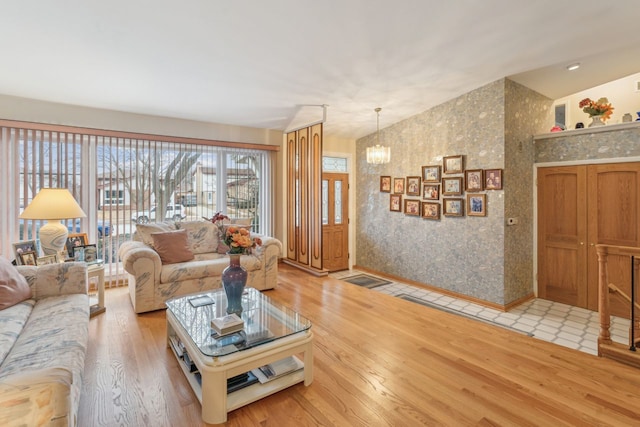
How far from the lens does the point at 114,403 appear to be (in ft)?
6.18

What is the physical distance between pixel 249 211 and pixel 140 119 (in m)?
2.15

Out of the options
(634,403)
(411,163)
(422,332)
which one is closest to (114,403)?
(422,332)

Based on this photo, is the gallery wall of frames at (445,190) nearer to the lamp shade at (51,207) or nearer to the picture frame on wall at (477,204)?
the picture frame on wall at (477,204)

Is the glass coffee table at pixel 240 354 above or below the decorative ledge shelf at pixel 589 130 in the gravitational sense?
below

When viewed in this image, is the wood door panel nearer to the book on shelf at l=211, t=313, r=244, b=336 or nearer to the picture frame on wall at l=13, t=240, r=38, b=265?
the book on shelf at l=211, t=313, r=244, b=336

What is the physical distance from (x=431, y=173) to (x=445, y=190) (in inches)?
14.5

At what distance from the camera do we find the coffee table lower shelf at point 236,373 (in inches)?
68.1

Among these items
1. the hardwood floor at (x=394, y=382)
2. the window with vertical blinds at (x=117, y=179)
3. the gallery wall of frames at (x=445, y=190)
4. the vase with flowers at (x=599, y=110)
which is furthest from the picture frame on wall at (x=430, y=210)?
the window with vertical blinds at (x=117, y=179)

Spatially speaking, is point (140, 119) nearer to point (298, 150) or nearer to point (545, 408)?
point (298, 150)

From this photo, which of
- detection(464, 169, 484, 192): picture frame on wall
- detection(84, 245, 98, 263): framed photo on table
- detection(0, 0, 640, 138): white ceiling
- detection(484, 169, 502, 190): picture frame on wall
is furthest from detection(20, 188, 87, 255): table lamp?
detection(484, 169, 502, 190): picture frame on wall

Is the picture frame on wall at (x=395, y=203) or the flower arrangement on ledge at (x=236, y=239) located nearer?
the flower arrangement on ledge at (x=236, y=239)

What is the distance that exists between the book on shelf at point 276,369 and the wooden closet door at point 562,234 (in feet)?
14.1

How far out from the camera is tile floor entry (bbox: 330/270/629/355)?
10.8ft

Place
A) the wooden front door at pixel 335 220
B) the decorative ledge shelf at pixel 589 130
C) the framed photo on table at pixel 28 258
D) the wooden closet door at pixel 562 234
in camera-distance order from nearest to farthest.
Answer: the framed photo on table at pixel 28 258 < the decorative ledge shelf at pixel 589 130 < the wooden closet door at pixel 562 234 < the wooden front door at pixel 335 220
